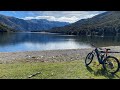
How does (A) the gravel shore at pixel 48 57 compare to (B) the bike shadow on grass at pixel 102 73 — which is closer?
(B) the bike shadow on grass at pixel 102 73

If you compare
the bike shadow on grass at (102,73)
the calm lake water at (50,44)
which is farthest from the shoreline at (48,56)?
the calm lake water at (50,44)

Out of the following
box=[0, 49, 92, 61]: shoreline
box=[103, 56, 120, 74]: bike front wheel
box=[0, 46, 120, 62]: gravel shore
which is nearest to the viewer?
box=[103, 56, 120, 74]: bike front wheel

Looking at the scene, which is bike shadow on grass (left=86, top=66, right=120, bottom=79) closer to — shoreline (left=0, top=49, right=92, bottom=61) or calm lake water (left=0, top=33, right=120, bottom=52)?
shoreline (left=0, top=49, right=92, bottom=61)

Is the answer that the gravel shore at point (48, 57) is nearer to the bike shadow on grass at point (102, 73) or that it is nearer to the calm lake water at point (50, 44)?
the bike shadow on grass at point (102, 73)

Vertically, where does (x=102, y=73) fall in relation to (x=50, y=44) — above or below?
above

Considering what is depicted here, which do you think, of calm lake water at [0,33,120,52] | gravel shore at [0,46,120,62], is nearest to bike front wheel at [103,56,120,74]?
gravel shore at [0,46,120,62]

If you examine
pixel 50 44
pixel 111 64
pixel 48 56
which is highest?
pixel 111 64

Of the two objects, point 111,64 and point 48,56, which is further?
point 48,56

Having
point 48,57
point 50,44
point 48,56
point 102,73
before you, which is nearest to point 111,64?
point 102,73

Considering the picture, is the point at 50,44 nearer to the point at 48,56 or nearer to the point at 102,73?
the point at 48,56

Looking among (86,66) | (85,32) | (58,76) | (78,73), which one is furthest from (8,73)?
(85,32)
